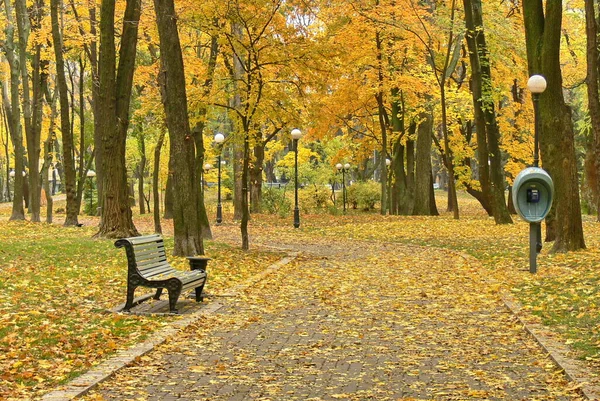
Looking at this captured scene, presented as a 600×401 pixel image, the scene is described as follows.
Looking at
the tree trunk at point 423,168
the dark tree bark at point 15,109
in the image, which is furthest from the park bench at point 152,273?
the tree trunk at point 423,168

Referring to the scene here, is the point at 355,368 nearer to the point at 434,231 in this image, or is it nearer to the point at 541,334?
the point at 541,334

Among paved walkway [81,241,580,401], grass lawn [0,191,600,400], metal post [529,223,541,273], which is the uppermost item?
metal post [529,223,541,273]

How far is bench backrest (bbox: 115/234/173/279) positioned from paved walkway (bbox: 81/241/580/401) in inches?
40.8

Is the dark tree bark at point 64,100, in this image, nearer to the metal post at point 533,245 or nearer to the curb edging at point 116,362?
the curb edging at point 116,362

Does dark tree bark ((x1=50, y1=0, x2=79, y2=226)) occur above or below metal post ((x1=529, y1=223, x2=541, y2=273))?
above

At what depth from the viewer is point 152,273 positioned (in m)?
11.1

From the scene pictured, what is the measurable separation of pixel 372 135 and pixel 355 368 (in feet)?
120

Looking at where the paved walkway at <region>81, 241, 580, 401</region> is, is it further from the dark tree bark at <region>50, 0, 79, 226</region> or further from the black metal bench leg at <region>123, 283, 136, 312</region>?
the dark tree bark at <region>50, 0, 79, 226</region>

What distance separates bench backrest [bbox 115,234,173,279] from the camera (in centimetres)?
1059

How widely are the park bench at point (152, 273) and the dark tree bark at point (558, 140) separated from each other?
7.67 metres

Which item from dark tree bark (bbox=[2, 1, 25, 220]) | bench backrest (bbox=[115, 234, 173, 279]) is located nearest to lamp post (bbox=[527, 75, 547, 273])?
bench backrest (bbox=[115, 234, 173, 279])

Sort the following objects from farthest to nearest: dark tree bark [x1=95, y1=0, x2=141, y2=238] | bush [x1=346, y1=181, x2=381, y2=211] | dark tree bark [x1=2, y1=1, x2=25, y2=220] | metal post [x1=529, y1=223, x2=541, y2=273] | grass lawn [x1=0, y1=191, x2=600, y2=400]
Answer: bush [x1=346, y1=181, x2=381, y2=211] → dark tree bark [x1=2, y1=1, x2=25, y2=220] → dark tree bark [x1=95, y1=0, x2=141, y2=238] → metal post [x1=529, y1=223, x2=541, y2=273] → grass lawn [x1=0, y1=191, x2=600, y2=400]

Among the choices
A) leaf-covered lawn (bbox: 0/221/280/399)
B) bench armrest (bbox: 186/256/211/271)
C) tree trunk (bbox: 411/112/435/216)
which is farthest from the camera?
tree trunk (bbox: 411/112/435/216)

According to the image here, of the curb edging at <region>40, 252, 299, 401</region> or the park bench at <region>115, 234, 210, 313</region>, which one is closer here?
A: the curb edging at <region>40, 252, 299, 401</region>
